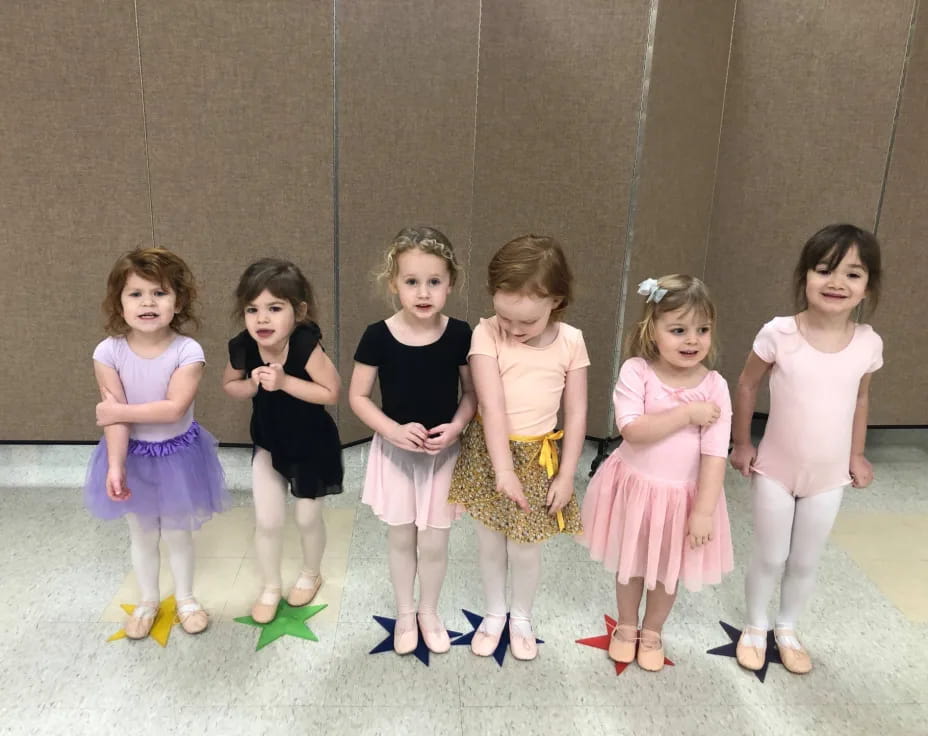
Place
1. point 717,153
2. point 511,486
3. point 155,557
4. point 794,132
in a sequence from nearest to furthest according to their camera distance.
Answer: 1. point 511,486
2. point 155,557
3. point 794,132
4. point 717,153

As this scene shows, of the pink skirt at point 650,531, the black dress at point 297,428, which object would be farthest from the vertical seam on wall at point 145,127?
the pink skirt at point 650,531

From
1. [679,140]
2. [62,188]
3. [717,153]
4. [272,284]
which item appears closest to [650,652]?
[272,284]

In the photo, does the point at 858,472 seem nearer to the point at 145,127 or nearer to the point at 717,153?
the point at 717,153

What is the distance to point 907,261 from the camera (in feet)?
10.3

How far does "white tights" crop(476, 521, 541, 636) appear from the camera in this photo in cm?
183

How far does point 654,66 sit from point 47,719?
2.91m

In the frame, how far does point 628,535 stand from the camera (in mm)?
1738

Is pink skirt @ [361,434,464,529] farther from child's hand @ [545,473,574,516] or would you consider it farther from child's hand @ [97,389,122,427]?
child's hand @ [97,389,122,427]

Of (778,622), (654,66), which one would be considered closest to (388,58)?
(654,66)

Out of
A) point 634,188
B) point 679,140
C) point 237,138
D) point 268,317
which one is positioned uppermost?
point 679,140

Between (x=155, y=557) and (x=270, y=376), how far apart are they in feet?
2.36

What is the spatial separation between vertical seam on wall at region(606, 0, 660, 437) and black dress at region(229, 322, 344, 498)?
1.54 m

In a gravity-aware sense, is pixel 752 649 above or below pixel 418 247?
below

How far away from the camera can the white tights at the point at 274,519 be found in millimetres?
1908
